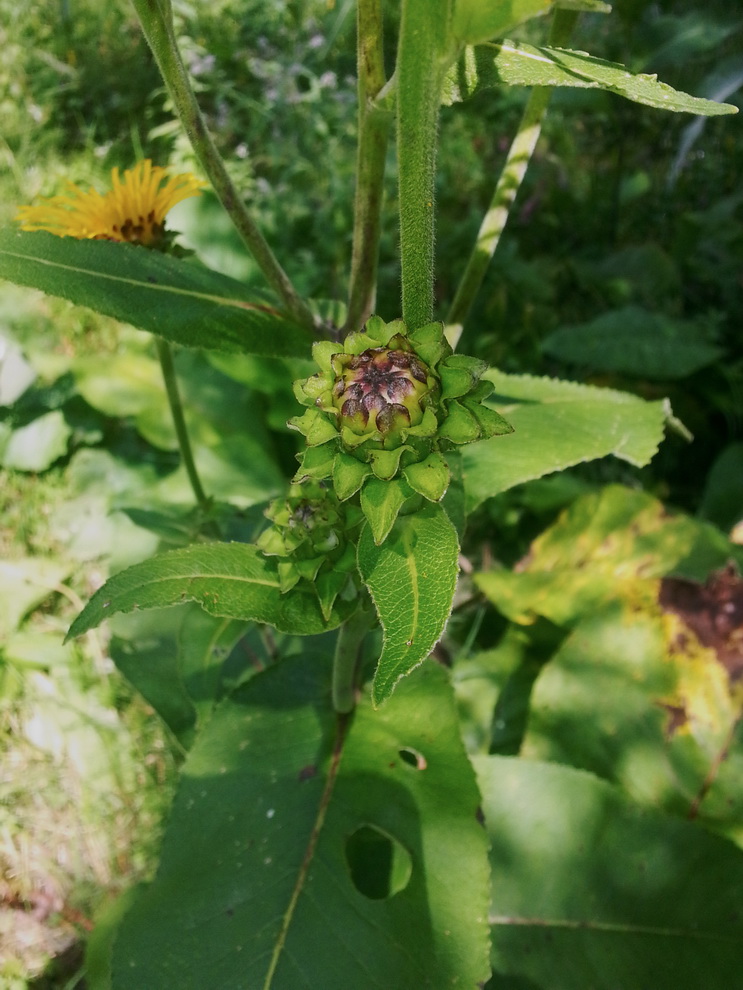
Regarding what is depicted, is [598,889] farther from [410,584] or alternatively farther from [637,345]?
[637,345]

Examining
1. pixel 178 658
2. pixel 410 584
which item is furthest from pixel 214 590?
pixel 178 658

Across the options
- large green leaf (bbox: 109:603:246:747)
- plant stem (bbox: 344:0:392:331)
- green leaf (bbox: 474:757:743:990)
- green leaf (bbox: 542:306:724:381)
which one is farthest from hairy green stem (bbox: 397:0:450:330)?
green leaf (bbox: 542:306:724:381)

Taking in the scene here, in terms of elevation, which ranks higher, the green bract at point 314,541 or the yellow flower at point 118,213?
the yellow flower at point 118,213

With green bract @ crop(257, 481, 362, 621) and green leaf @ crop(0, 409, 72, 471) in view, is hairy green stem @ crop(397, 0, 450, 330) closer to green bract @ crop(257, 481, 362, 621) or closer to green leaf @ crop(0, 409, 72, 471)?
green bract @ crop(257, 481, 362, 621)

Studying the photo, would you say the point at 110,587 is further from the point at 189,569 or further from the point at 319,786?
the point at 319,786

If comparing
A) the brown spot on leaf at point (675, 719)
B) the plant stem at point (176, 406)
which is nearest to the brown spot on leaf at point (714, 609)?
the brown spot on leaf at point (675, 719)

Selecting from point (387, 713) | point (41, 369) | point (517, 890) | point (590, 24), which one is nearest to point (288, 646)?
point (387, 713)

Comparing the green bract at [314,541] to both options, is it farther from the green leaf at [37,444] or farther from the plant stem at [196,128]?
the green leaf at [37,444]
